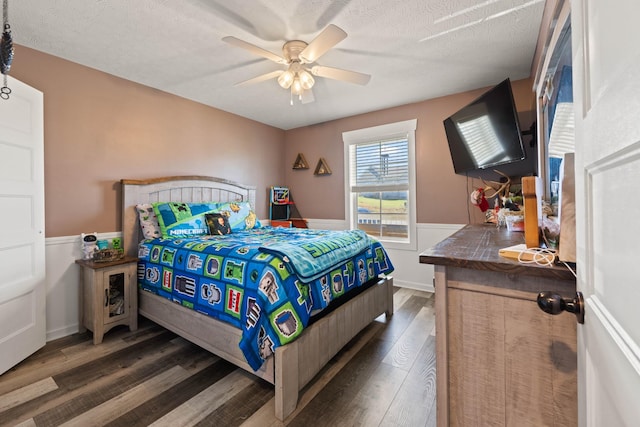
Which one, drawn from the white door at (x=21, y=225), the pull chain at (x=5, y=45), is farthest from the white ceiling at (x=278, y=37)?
the white door at (x=21, y=225)

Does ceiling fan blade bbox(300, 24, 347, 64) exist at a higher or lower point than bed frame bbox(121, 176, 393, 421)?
higher

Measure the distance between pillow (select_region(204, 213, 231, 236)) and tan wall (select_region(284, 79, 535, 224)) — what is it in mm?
1737

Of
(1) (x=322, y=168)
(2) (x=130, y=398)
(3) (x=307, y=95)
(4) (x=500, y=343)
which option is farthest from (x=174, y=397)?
(1) (x=322, y=168)

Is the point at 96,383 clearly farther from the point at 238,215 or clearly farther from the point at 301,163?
the point at 301,163

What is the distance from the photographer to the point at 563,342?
89 cm

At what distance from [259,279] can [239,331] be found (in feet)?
1.31

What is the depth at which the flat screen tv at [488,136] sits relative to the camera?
91.2 inches

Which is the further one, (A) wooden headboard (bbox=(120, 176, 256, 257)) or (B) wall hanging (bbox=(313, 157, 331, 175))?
(B) wall hanging (bbox=(313, 157, 331, 175))

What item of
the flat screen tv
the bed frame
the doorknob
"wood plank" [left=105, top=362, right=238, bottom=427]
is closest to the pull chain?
the bed frame

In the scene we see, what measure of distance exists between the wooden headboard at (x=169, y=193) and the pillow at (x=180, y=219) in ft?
0.85

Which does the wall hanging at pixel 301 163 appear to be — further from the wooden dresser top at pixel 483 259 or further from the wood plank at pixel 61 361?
the wooden dresser top at pixel 483 259

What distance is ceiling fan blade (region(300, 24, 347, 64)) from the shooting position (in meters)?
1.70

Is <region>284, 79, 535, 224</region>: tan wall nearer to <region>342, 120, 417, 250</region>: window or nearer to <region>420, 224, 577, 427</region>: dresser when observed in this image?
<region>342, 120, 417, 250</region>: window

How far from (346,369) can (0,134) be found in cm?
282
